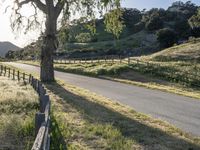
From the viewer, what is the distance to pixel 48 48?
124 feet

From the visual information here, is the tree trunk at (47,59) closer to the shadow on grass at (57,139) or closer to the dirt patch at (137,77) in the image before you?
the dirt patch at (137,77)

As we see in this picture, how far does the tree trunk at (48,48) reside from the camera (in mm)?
36594

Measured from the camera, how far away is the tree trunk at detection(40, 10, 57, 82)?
120ft

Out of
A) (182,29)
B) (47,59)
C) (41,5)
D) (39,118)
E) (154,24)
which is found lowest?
(39,118)

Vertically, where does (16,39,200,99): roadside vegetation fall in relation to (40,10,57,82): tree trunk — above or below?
below

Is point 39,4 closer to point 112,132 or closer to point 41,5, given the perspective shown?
point 41,5

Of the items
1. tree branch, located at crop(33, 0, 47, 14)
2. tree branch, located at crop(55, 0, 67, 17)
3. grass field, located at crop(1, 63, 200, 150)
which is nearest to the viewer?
grass field, located at crop(1, 63, 200, 150)

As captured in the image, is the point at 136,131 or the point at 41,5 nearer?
the point at 136,131

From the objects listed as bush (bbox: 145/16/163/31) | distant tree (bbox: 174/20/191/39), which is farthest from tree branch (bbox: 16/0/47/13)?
bush (bbox: 145/16/163/31)

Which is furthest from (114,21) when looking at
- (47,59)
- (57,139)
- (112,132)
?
(57,139)

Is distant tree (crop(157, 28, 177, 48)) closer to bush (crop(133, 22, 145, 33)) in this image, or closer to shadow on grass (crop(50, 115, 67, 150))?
bush (crop(133, 22, 145, 33))

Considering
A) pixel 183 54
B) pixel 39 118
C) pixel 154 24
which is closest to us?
pixel 39 118

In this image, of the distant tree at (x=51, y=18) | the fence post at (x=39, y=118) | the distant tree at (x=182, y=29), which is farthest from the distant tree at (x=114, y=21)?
the distant tree at (x=182, y=29)

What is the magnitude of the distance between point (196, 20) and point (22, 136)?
38.0 metres
